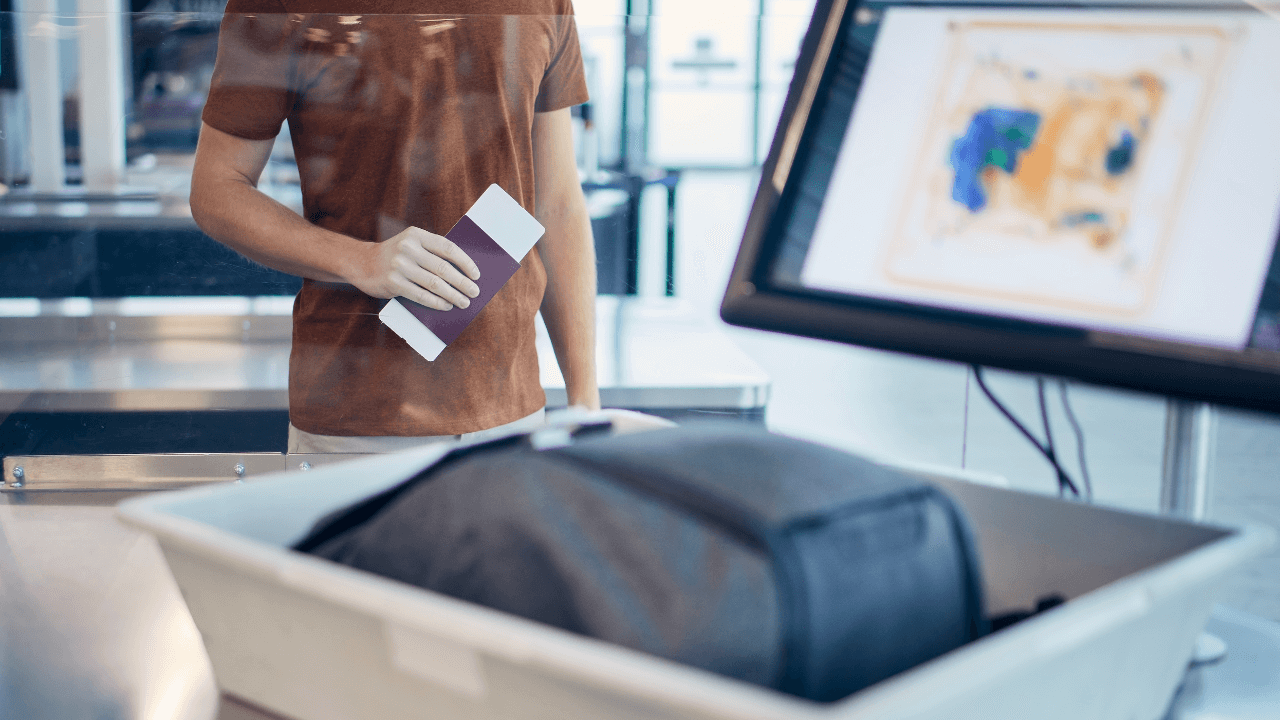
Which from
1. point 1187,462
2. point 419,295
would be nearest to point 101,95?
point 419,295

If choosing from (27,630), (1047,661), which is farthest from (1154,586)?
(27,630)

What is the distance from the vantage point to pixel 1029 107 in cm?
50

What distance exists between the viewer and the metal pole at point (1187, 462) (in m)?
0.60

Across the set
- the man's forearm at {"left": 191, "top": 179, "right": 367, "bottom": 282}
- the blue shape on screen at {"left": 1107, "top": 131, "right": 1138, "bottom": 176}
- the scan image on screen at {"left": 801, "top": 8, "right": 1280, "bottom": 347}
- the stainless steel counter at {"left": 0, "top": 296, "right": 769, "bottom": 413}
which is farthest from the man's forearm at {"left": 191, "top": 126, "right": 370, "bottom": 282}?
the blue shape on screen at {"left": 1107, "top": 131, "right": 1138, "bottom": 176}

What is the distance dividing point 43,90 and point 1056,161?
1.15 m

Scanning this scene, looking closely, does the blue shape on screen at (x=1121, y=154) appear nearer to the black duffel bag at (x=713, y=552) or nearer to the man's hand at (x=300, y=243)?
the black duffel bag at (x=713, y=552)

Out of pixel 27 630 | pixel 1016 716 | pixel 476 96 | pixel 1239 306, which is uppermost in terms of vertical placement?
pixel 476 96

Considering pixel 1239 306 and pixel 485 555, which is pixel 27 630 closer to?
pixel 485 555

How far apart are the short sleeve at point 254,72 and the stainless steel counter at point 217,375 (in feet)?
0.79

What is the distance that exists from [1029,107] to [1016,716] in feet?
1.01

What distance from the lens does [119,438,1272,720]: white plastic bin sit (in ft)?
0.95

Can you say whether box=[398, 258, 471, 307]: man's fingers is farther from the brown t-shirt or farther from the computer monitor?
the computer monitor

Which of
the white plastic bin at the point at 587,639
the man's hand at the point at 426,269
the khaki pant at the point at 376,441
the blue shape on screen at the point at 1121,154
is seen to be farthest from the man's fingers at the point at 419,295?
the blue shape on screen at the point at 1121,154

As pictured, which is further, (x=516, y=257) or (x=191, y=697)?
(x=516, y=257)
